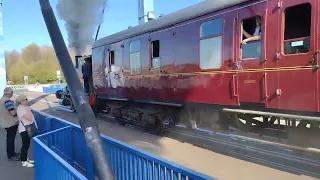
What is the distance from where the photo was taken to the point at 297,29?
6020 mm

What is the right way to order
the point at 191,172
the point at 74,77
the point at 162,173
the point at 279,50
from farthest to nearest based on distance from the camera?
the point at 279,50
the point at 162,173
the point at 191,172
the point at 74,77

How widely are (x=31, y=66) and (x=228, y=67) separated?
73508 mm

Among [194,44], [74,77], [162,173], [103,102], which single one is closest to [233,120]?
[194,44]

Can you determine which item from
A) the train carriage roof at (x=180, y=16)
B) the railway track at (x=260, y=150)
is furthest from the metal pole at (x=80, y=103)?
the train carriage roof at (x=180, y=16)

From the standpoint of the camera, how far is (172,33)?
874 centimetres

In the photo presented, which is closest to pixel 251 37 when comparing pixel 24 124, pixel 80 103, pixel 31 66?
pixel 24 124

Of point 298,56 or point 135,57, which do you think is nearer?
point 298,56

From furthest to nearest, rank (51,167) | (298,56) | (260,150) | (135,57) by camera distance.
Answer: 1. (135,57)
2. (260,150)
3. (298,56)
4. (51,167)

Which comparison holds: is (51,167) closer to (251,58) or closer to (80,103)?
(80,103)

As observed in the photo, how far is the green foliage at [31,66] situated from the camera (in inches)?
2410

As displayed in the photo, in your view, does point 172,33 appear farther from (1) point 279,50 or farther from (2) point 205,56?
(1) point 279,50

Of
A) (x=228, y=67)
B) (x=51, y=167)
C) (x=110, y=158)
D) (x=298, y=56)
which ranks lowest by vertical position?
(x=110, y=158)

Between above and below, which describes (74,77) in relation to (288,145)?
above

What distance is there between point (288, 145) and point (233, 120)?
5.48 feet
